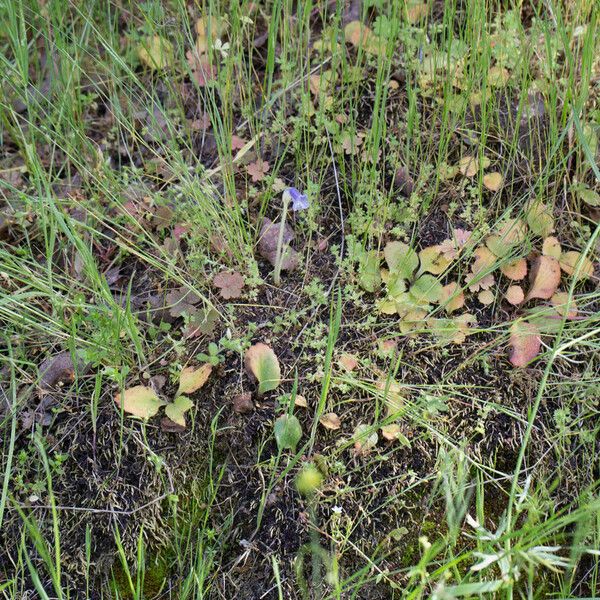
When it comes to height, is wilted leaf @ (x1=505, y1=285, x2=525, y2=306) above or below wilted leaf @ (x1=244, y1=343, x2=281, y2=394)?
above

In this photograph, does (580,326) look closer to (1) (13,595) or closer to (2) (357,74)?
(2) (357,74)

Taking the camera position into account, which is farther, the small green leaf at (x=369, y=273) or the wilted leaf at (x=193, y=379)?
the small green leaf at (x=369, y=273)

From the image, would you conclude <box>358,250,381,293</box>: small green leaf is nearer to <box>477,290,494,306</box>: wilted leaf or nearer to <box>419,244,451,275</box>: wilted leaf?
<box>419,244,451,275</box>: wilted leaf

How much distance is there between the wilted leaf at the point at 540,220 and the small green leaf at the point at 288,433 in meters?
0.87

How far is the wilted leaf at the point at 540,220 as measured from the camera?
6.11 feet

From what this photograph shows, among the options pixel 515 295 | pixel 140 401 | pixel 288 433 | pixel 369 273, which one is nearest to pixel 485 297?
pixel 515 295

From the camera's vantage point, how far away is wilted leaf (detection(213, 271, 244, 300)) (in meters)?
1.83

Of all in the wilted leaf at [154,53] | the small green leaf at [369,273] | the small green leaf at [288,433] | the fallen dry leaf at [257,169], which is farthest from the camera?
the wilted leaf at [154,53]

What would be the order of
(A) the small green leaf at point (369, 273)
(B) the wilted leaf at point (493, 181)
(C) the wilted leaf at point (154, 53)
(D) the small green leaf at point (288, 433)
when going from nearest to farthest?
(D) the small green leaf at point (288, 433), (A) the small green leaf at point (369, 273), (B) the wilted leaf at point (493, 181), (C) the wilted leaf at point (154, 53)

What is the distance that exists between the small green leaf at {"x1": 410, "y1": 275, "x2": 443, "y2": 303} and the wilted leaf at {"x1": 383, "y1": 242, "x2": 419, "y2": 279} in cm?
4

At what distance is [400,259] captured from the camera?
1.85 m

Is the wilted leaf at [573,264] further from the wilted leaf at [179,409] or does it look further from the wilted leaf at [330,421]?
the wilted leaf at [179,409]

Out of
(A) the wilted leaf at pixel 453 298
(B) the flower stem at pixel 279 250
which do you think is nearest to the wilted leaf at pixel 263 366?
(B) the flower stem at pixel 279 250

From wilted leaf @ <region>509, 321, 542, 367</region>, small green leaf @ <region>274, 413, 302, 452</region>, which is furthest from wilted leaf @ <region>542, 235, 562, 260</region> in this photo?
small green leaf @ <region>274, 413, 302, 452</region>
